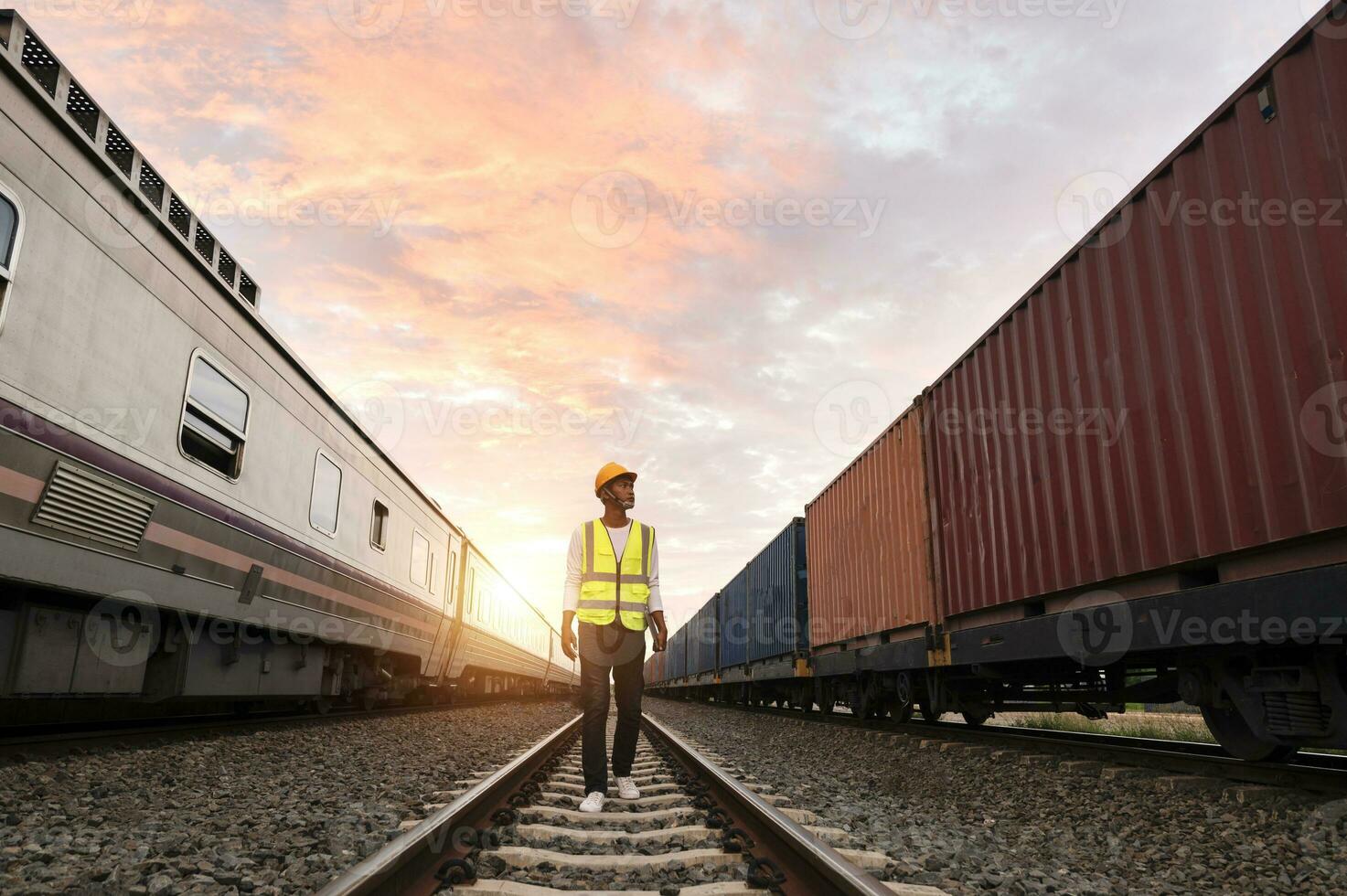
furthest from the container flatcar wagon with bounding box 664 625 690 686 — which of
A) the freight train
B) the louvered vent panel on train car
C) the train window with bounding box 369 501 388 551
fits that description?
the louvered vent panel on train car

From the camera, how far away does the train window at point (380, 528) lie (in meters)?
9.97

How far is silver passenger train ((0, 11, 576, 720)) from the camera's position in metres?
4.32

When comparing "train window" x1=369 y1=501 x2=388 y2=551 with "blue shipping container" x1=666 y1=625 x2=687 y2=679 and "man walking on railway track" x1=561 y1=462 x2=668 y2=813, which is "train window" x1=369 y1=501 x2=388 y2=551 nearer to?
"man walking on railway track" x1=561 y1=462 x2=668 y2=813

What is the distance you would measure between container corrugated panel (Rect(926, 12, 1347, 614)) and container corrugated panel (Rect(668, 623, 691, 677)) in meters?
Answer: 23.3

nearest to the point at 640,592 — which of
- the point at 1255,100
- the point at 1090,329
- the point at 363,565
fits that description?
the point at 1090,329

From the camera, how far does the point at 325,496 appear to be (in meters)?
8.40

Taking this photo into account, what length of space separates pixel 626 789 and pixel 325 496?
5.18 meters

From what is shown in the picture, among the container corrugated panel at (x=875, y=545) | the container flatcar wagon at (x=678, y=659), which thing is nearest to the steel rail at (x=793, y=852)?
the container corrugated panel at (x=875, y=545)

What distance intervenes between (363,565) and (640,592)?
5.84m

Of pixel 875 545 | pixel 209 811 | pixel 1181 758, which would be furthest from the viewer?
pixel 875 545

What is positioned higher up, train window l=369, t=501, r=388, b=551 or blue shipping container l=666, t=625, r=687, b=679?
train window l=369, t=501, r=388, b=551

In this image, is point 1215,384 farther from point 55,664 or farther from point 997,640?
point 55,664

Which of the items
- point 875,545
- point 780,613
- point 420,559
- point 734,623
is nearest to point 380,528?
point 420,559

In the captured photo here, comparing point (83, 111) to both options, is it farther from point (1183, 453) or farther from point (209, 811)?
point (1183, 453)
